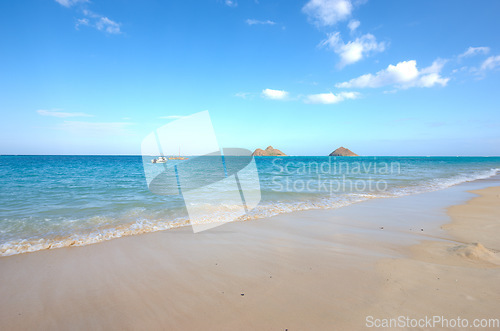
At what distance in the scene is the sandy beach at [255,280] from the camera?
2740mm

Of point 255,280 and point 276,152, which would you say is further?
point 276,152

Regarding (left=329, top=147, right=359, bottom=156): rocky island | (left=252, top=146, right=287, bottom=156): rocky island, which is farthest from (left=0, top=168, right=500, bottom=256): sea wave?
(left=329, top=147, right=359, bottom=156): rocky island

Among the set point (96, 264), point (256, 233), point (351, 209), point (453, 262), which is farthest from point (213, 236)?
point (351, 209)

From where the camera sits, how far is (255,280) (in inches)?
140

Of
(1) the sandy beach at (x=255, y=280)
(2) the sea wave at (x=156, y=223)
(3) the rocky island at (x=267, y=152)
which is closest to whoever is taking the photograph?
(1) the sandy beach at (x=255, y=280)

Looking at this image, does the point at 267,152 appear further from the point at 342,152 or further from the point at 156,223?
the point at 156,223

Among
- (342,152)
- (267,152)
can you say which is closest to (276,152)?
(267,152)

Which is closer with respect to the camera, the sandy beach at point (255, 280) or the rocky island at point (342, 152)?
the sandy beach at point (255, 280)

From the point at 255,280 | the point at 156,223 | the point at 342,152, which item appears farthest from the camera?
the point at 342,152

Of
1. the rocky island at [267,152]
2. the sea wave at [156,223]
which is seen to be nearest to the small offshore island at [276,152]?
the rocky island at [267,152]

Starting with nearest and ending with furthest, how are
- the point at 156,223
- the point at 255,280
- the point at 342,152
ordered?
the point at 255,280
the point at 156,223
the point at 342,152

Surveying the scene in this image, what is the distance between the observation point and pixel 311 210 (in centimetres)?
887

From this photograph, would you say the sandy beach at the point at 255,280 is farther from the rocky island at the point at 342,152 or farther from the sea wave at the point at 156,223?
the rocky island at the point at 342,152

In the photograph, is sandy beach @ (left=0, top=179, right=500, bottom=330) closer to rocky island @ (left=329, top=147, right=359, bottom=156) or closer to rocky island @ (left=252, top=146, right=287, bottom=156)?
rocky island @ (left=252, top=146, right=287, bottom=156)
